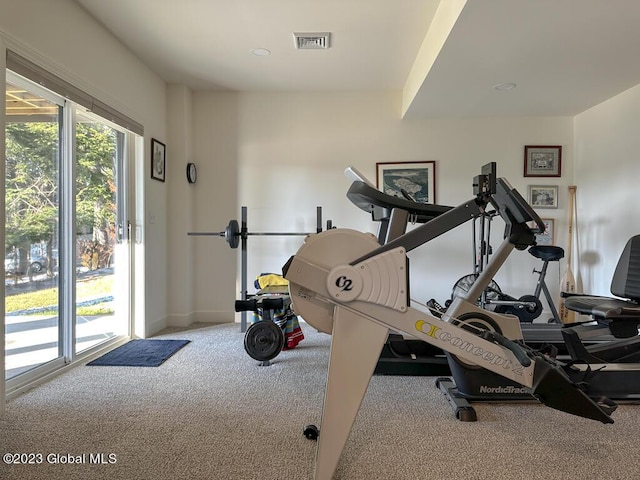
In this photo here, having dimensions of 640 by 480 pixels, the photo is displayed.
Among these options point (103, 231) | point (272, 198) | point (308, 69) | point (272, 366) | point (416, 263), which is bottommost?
point (272, 366)

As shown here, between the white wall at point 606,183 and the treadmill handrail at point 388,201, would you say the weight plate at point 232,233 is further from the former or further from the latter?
the white wall at point 606,183

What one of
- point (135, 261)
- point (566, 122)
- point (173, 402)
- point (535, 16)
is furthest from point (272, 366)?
point (566, 122)

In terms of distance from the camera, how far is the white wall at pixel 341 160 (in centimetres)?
421

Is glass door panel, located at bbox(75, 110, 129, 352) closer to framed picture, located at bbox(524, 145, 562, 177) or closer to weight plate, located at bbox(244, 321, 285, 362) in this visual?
weight plate, located at bbox(244, 321, 285, 362)

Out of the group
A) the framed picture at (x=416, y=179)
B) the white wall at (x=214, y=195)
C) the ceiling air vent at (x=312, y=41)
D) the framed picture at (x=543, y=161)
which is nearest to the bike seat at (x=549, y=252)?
the framed picture at (x=543, y=161)

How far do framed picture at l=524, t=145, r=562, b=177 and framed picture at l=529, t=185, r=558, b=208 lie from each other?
0.13 metres

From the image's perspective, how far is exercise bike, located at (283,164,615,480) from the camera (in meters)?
1.44

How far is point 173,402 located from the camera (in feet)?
7.33

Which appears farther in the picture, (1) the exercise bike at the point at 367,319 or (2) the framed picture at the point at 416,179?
(2) the framed picture at the point at 416,179

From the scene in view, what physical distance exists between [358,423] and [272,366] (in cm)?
102

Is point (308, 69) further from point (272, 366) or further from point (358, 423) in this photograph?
point (358, 423)

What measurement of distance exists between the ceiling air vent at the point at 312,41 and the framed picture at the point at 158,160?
174cm

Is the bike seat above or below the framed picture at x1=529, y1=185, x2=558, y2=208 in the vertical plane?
below

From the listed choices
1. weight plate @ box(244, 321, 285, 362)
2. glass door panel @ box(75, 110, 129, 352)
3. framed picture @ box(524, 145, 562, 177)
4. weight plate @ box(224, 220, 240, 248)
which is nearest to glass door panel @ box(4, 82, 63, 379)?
glass door panel @ box(75, 110, 129, 352)
